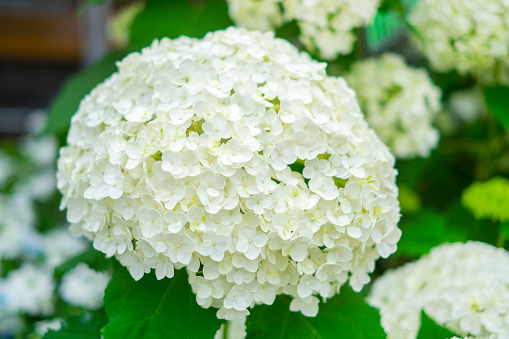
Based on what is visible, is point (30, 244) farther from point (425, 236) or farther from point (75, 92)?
point (425, 236)

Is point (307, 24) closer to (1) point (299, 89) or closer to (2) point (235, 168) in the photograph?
(1) point (299, 89)

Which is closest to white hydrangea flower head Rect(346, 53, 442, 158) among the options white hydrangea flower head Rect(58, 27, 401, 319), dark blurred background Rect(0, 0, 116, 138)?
white hydrangea flower head Rect(58, 27, 401, 319)

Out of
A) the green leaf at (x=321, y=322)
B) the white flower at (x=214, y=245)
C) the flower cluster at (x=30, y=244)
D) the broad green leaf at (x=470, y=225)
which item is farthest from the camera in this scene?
the flower cluster at (x=30, y=244)

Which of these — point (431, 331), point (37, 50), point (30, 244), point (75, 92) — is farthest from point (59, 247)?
point (37, 50)

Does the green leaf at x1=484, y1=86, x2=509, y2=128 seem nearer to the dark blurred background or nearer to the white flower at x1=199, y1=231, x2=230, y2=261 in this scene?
the white flower at x1=199, y1=231, x2=230, y2=261

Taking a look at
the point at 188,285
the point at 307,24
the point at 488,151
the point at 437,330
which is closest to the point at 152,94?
the point at 188,285

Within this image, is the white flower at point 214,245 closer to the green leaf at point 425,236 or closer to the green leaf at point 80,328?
the green leaf at point 80,328

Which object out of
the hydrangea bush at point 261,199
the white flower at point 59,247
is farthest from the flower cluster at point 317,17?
the white flower at point 59,247
